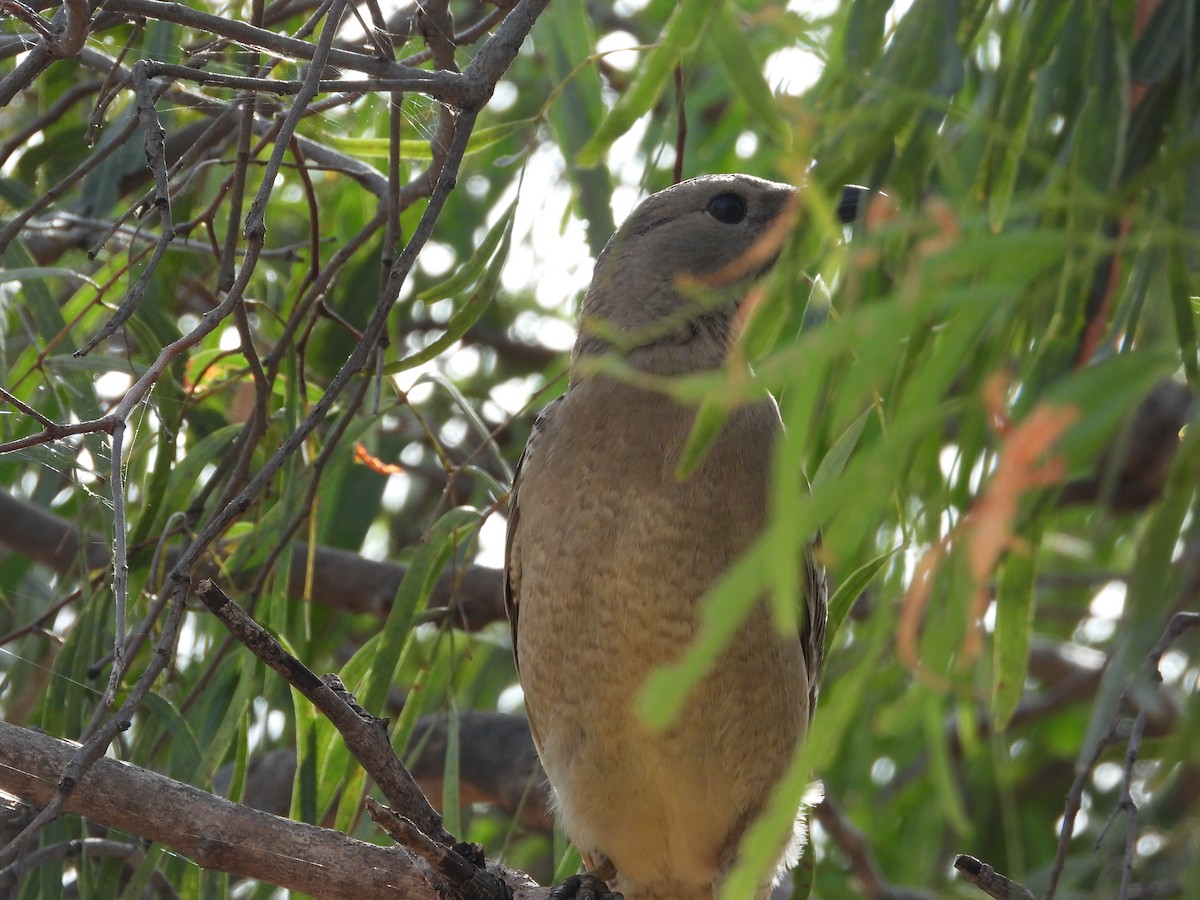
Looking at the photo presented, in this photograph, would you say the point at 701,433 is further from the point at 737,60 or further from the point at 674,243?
the point at 674,243

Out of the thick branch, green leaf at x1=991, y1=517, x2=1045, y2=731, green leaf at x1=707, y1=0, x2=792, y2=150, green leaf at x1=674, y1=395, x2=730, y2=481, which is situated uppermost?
green leaf at x1=707, y1=0, x2=792, y2=150

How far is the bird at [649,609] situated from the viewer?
2.96 meters

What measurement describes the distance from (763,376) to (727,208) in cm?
251

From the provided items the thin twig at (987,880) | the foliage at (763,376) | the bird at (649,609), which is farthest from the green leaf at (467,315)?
the thin twig at (987,880)

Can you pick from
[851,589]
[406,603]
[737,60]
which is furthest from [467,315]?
[737,60]

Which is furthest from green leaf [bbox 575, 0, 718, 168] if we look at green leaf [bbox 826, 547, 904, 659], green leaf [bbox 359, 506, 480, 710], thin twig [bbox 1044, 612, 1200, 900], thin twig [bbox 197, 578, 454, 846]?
green leaf [bbox 359, 506, 480, 710]

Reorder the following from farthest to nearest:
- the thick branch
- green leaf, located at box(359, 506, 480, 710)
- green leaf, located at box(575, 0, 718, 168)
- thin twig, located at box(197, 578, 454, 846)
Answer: green leaf, located at box(359, 506, 480, 710), the thick branch, thin twig, located at box(197, 578, 454, 846), green leaf, located at box(575, 0, 718, 168)

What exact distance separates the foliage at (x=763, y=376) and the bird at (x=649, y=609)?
214mm

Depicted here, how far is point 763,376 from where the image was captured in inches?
41.3

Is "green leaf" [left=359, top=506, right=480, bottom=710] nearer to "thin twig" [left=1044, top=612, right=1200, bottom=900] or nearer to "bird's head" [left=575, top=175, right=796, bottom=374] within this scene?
"bird's head" [left=575, top=175, right=796, bottom=374]

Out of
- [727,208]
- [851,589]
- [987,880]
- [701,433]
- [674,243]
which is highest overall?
[727,208]

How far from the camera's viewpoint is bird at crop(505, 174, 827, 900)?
2.96 metres

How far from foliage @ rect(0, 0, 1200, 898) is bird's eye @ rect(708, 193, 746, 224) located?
18 centimetres

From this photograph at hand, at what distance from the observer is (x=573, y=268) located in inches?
181
